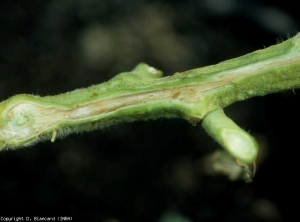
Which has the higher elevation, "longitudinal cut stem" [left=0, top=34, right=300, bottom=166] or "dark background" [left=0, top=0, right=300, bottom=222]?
"dark background" [left=0, top=0, right=300, bottom=222]

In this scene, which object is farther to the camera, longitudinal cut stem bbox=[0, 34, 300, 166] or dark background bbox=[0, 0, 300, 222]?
dark background bbox=[0, 0, 300, 222]

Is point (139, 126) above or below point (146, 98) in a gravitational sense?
above

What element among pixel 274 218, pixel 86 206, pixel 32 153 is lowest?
pixel 274 218

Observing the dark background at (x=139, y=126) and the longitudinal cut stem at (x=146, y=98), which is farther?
the dark background at (x=139, y=126)

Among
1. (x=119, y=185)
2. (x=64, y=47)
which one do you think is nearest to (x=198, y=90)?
(x=119, y=185)

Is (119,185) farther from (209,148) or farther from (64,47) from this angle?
(64,47)
